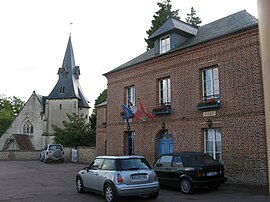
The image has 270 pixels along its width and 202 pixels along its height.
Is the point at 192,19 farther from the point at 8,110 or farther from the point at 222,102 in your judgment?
the point at 8,110

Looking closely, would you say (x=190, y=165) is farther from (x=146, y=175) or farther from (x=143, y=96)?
(x=143, y=96)

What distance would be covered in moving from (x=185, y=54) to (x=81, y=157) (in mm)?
16370

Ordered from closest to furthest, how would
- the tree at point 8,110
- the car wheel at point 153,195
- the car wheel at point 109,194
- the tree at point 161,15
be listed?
1. the car wheel at point 109,194
2. the car wheel at point 153,195
3. the tree at point 161,15
4. the tree at point 8,110

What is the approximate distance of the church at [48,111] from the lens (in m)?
48.6

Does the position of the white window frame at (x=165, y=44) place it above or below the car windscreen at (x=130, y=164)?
above

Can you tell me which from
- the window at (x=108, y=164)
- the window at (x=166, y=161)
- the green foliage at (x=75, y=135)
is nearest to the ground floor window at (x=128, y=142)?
the window at (x=166, y=161)

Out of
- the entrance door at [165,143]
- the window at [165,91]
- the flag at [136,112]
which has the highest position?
the window at [165,91]

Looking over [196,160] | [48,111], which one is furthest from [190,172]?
[48,111]

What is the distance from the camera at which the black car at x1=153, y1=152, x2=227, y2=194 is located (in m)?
10.9

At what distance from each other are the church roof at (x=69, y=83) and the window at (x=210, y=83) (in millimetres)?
35971

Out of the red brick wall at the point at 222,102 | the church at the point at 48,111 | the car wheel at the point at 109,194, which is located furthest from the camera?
the church at the point at 48,111

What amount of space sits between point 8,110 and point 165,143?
187 ft

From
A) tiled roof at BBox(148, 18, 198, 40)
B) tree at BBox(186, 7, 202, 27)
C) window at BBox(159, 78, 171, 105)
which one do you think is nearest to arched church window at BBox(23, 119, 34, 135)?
tree at BBox(186, 7, 202, 27)

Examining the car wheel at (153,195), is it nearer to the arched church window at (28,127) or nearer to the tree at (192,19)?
the tree at (192,19)
